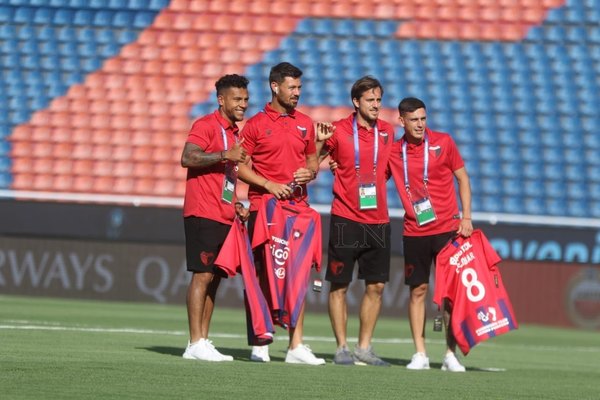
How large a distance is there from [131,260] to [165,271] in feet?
1.57

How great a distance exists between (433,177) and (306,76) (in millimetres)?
10201

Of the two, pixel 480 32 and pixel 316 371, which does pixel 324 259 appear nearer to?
pixel 480 32

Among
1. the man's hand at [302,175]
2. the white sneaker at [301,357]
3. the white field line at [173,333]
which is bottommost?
the white field line at [173,333]

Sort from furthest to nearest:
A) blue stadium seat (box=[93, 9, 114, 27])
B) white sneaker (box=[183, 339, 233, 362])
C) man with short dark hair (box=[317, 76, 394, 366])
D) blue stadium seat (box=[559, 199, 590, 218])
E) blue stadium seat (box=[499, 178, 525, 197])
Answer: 1. blue stadium seat (box=[93, 9, 114, 27])
2. blue stadium seat (box=[499, 178, 525, 197])
3. blue stadium seat (box=[559, 199, 590, 218])
4. man with short dark hair (box=[317, 76, 394, 366])
5. white sneaker (box=[183, 339, 233, 362])

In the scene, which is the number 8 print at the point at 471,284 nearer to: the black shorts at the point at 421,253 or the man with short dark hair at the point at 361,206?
the black shorts at the point at 421,253

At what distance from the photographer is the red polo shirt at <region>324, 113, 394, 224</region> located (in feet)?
30.9

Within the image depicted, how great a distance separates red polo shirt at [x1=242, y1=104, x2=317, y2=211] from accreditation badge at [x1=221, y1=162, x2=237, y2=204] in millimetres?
204

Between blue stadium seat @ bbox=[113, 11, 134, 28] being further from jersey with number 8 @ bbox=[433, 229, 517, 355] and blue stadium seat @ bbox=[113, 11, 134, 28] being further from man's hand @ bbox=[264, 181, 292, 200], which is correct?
man's hand @ bbox=[264, 181, 292, 200]

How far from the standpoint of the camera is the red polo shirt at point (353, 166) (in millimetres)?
9422

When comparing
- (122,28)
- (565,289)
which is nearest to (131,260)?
(122,28)

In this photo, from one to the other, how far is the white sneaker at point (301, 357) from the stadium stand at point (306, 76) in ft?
32.1

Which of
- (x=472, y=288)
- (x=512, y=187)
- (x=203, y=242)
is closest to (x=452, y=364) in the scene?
(x=472, y=288)

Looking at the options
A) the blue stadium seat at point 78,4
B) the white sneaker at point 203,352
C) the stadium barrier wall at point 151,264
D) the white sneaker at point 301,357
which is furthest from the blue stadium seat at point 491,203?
the white sneaker at point 203,352

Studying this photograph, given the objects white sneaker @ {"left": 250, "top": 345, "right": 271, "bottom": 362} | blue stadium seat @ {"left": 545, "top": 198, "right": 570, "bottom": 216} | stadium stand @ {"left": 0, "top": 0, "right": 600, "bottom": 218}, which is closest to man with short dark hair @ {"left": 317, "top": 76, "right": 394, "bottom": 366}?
white sneaker @ {"left": 250, "top": 345, "right": 271, "bottom": 362}
